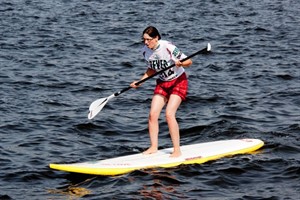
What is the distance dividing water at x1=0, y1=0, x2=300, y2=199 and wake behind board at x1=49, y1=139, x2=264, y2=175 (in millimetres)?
153

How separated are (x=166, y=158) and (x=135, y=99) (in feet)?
16.5

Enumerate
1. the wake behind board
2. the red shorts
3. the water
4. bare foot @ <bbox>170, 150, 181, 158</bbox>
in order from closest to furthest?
the water
the wake behind board
the red shorts
bare foot @ <bbox>170, 150, 181, 158</bbox>

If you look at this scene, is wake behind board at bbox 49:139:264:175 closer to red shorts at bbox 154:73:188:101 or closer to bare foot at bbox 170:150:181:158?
bare foot at bbox 170:150:181:158

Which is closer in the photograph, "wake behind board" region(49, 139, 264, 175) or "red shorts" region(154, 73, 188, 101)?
"wake behind board" region(49, 139, 264, 175)

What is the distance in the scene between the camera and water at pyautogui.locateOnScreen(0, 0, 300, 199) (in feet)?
33.9

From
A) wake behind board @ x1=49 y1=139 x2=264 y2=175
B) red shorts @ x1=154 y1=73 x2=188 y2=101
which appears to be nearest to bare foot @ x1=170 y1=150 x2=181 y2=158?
wake behind board @ x1=49 y1=139 x2=264 y2=175

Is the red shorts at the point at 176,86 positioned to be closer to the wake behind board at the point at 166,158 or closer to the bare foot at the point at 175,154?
the bare foot at the point at 175,154

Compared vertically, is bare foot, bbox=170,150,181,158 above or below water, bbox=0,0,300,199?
above

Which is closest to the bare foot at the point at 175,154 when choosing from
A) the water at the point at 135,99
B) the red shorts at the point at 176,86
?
the water at the point at 135,99

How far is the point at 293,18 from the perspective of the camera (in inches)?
1077

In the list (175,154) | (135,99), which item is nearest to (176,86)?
(175,154)

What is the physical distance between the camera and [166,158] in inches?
437

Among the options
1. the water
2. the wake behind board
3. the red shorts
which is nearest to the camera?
the water

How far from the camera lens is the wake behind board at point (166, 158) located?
10.5 metres
